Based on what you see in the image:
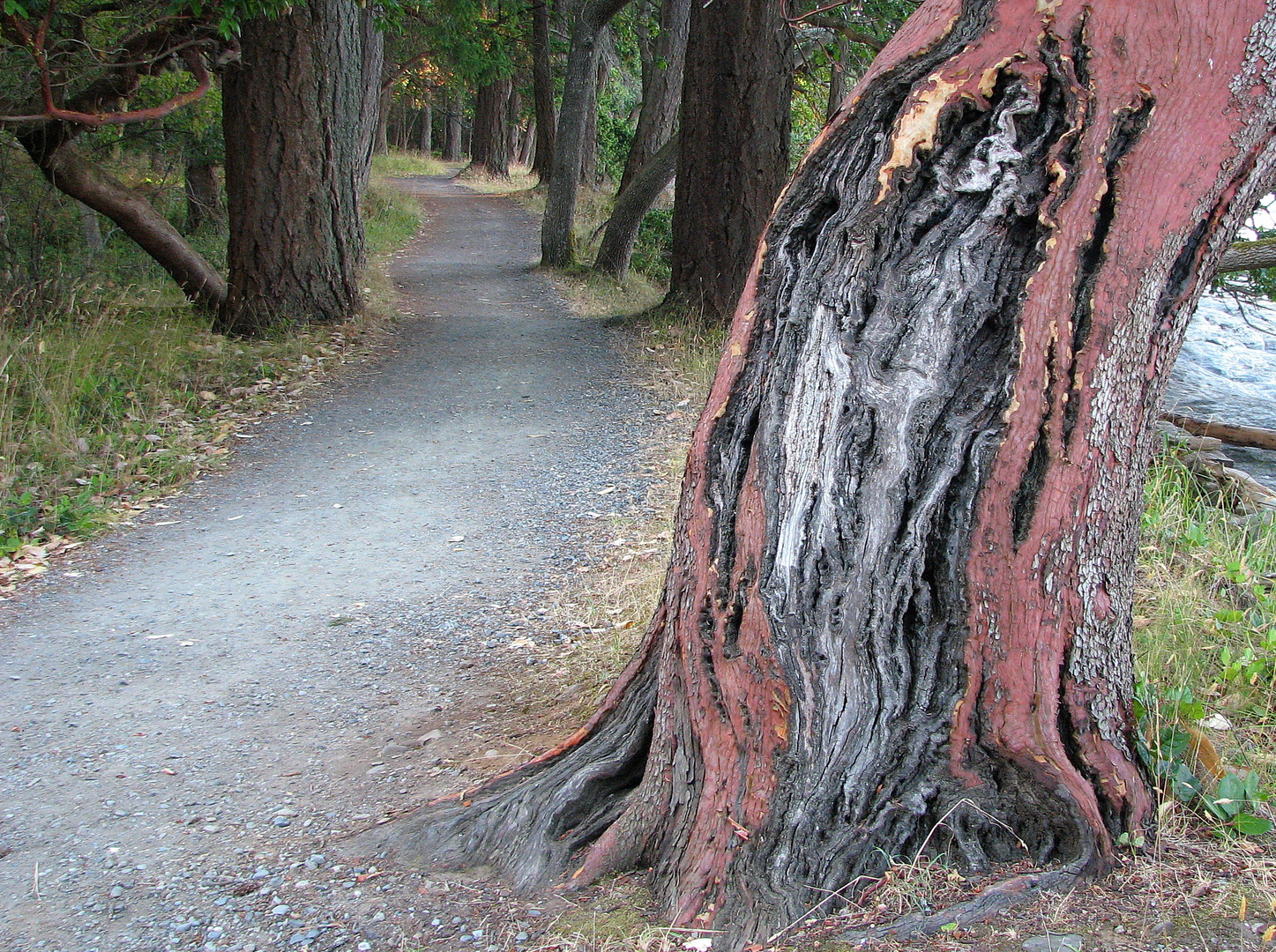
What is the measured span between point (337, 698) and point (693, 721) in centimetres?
200

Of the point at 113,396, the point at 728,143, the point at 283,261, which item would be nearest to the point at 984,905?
the point at 113,396

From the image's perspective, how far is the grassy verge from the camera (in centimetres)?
590

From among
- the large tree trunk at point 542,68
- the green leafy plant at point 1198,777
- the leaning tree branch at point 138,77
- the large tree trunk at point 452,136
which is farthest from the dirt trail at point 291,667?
the large tree trunk at point 452,136

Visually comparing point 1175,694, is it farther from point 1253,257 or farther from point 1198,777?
point 1253,257

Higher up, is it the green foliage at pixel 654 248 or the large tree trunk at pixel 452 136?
the large tree trunk at pixel 452 136

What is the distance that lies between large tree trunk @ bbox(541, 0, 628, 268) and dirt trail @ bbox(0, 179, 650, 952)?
21.7 ft

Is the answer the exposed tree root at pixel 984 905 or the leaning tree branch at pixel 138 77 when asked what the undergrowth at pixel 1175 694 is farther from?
the leaning tree branch at pixel 138 77

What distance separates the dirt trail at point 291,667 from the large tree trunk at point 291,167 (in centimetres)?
170

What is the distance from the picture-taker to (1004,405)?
214 centimetres

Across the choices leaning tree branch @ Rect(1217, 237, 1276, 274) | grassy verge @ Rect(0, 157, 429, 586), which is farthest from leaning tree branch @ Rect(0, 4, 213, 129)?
leaning tree branch @ Rect(1217, 237, 1276, 274)

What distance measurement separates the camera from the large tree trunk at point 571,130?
1416 cm

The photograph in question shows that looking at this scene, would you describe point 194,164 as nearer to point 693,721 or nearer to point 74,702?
point 74,702

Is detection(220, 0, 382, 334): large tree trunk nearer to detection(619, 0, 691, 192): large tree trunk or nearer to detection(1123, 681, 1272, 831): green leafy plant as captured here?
detection(619, 0, 691, 192): large tree trunk

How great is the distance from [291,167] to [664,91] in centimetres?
830
